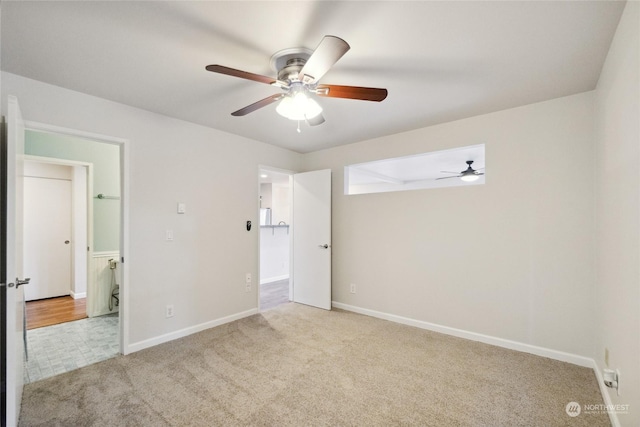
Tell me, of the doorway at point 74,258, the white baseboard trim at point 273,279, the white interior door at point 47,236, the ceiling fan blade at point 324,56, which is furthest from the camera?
the white baseboard trim at point 273,279

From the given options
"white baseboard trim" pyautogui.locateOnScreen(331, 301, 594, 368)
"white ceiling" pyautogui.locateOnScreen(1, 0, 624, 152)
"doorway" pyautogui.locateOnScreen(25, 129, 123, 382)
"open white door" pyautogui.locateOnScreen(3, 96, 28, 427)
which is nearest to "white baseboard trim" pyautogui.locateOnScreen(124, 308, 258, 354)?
"doorway" pyautogui.locateOnScreen(25, 129, 123, 382)

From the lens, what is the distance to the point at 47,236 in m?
4.52

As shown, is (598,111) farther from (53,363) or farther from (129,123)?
(53,363)

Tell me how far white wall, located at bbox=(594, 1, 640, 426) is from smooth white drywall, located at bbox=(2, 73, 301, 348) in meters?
3.51

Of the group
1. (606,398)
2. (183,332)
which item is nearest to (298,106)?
(183,332)

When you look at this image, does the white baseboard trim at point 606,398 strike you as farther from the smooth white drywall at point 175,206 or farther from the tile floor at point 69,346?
the tile floor at point 69,346

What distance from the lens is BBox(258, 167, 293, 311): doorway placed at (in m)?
5.02

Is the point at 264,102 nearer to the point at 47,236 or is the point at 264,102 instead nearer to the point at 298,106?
the point at 298,106

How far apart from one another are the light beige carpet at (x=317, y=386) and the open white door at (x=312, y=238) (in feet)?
3.85

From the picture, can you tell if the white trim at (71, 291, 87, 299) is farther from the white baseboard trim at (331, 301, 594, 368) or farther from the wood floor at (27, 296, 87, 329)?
the white baseboard trim at (331, 301, 594, 368)

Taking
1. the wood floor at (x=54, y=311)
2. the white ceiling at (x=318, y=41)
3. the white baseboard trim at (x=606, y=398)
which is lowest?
the wood floor at (x=54, y=311)

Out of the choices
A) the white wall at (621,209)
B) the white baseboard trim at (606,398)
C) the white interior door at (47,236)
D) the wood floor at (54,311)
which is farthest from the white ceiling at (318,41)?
the white interior door at (47,236)

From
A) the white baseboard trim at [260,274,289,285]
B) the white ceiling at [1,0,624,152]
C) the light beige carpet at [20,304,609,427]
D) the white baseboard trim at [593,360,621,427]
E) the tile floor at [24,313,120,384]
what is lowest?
the white baseboard trim at [260,274,289,285]

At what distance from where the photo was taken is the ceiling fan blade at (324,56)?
132 cm
